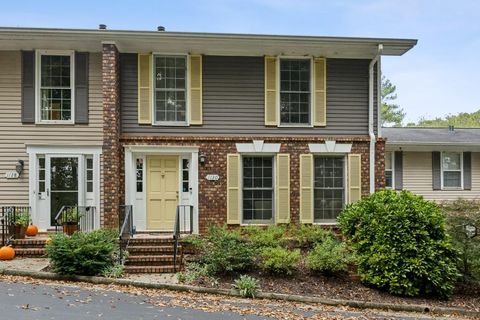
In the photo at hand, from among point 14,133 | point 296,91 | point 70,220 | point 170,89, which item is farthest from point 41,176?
point 296,91

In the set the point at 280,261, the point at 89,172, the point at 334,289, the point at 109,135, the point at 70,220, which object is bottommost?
the point at 334,289

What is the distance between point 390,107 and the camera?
124ft

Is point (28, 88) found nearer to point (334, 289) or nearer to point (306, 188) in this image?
point (306, 188)

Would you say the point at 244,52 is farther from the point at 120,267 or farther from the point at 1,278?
the point at 1,278

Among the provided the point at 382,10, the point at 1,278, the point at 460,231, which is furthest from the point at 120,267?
the point at 382,10

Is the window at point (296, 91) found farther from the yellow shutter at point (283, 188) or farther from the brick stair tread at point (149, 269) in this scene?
the brick stair tread at point (149, 269)

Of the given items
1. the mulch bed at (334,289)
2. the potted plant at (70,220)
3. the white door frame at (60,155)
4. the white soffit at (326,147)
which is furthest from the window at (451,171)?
the potted plant at (70,220)

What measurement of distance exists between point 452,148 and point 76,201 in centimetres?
1238

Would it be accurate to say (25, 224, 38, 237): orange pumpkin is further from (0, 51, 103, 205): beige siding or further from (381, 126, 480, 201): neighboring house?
(381, 126, 480, 201): neighboring house

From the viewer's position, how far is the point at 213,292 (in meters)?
7.99

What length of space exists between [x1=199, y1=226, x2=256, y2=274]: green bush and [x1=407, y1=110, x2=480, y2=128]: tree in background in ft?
112

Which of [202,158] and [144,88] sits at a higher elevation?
[144,88]

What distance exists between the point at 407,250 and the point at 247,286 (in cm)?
318

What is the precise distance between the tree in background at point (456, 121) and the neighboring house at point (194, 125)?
30.5 meters
